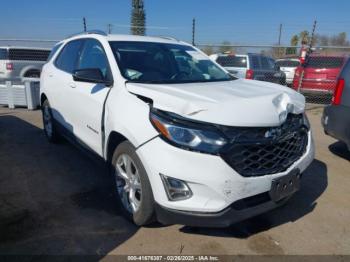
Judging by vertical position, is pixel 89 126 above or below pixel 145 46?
below

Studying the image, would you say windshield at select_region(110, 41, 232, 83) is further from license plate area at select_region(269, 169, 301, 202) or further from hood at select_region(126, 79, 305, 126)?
license plate area at select_region(269, 169, 301, 202)

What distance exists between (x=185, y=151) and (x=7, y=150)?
12.8 ft

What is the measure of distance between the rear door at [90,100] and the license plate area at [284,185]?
1782 mm

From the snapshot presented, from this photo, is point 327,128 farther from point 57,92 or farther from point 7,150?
point 7,150

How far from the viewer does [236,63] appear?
10.6 meters

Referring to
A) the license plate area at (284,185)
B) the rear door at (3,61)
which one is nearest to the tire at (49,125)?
the license plate area at (284,185)

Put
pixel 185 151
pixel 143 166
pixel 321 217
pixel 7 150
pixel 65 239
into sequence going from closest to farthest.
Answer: pixel 185 151
pixel 143 166
pixel 65 239
pixel 321 217
pixel 7 150

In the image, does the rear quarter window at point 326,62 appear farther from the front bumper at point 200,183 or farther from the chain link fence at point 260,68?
the front bumper at point 200,183

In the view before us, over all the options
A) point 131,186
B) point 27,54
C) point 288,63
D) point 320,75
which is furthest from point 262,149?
point 288,63

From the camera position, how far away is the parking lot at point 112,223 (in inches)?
101

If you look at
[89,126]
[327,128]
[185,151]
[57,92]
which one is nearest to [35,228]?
[89,126]

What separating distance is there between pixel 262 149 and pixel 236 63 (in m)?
8.71

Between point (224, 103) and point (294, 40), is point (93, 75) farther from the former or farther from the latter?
point (294, 40)

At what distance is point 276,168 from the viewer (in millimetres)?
2477
